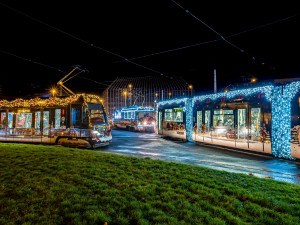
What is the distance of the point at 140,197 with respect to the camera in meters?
3.81

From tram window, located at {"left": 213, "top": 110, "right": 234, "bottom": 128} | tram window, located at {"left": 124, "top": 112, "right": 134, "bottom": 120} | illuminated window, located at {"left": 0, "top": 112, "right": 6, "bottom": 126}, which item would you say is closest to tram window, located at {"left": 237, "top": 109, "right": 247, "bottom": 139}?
tram window, located at {"left": 213, "top": 110, "right": 234, "bottom": 128}

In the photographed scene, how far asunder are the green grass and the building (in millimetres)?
45374

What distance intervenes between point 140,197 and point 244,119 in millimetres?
9781

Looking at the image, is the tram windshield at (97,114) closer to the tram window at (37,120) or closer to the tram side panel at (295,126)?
the tram window at (37,120)

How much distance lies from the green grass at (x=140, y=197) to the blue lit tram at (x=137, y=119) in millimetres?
19597

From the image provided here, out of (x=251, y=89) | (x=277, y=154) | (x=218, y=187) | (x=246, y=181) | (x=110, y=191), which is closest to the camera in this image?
(x=110, y=191)

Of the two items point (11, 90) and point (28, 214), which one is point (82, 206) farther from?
point (11, 90)

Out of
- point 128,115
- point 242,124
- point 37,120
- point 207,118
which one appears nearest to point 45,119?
point 37,120

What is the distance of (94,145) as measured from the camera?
10.6 metres

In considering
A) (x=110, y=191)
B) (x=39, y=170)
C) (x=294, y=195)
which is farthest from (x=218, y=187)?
(x=39, y=170)

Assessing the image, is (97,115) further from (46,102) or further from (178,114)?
(178,114)

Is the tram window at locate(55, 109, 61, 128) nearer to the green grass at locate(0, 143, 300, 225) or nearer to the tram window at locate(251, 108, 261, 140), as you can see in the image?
the green grass at locate(0, 143, 300, 225)

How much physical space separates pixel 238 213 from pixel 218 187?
1.10m

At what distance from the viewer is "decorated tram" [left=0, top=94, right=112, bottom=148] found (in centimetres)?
1055
